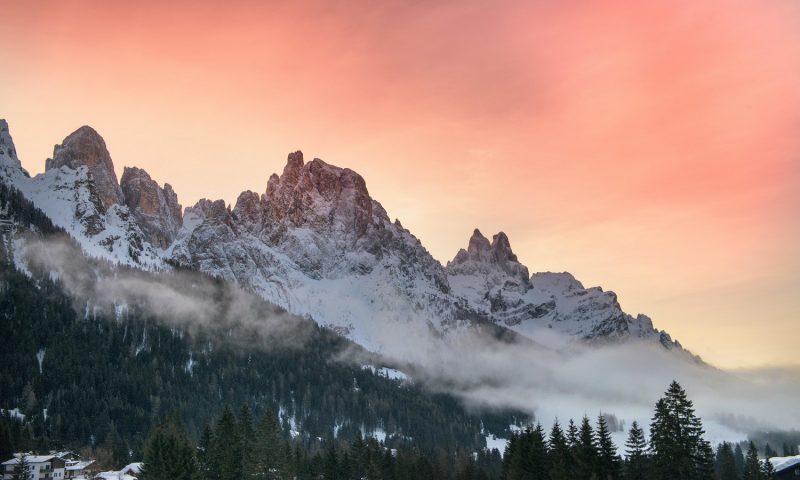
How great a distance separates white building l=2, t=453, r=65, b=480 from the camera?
13150cm

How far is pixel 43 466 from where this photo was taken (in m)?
136

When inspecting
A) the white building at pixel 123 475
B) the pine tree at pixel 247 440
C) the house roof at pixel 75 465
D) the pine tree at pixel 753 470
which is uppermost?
the pine tree at pixel 247 440

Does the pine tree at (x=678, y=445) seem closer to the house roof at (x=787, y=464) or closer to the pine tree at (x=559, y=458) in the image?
the pine tree at (x=559, y=458)

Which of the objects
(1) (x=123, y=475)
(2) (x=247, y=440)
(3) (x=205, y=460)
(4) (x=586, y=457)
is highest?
(2) (x=247, y=440)

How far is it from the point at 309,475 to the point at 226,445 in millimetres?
28633

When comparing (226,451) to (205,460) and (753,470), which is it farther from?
(753,470)

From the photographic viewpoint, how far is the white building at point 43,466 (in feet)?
431

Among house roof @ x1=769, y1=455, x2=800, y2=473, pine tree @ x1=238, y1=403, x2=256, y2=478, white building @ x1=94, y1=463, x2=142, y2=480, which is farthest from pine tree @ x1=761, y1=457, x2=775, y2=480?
white building @ x1=94, y1=463, x2=142, y2=480

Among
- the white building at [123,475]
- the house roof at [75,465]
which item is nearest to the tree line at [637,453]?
the white building at [123,475]

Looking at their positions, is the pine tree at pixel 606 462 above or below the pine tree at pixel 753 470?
above

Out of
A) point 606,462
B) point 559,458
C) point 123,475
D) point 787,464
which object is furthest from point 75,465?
point 787,464

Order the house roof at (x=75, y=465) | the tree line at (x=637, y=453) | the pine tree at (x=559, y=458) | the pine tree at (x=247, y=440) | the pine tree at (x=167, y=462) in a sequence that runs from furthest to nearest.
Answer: the house roof at (x=75, y=465) < the pine tree at (x=247, y=440) < the pine tree at (x=167, y=462) < the pine tree at (x=559, y=458) < the tree line at (x=637, y=453)

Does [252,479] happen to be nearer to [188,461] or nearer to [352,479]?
[188,461]

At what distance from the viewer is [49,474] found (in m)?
136
